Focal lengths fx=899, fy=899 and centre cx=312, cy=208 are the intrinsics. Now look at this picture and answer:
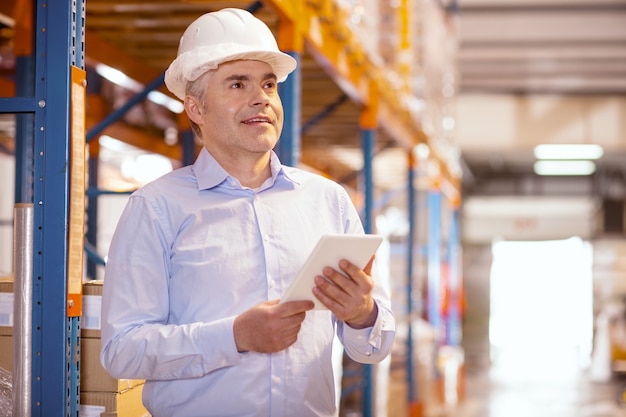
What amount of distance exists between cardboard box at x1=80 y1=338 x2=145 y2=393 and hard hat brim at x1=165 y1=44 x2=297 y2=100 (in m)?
1.07

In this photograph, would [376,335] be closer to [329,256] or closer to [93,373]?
[329,256]

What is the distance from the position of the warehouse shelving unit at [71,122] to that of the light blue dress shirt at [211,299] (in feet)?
1.81

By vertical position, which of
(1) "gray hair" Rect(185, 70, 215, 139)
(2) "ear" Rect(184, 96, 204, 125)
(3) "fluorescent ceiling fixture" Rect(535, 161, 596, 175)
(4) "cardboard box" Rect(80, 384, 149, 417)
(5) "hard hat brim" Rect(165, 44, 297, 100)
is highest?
(3) "fluorescent ceiling fixture" Rect(535, 161, 596, 175)

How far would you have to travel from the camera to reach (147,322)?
2.22m

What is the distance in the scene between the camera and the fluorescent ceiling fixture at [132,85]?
6.26 meters

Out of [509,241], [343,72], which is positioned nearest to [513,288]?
[509,241]

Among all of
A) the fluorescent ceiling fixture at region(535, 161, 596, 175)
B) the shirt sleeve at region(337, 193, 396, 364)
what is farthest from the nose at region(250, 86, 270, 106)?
the fluorescent ceiling fixture at region(535, 161, 596, 175)

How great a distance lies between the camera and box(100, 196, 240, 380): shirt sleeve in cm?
218

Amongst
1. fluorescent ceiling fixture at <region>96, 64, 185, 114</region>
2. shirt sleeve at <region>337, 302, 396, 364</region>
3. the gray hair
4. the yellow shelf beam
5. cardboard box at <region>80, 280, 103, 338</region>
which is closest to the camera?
shirt sleeve at <region>337, 302, 396, 364</region>

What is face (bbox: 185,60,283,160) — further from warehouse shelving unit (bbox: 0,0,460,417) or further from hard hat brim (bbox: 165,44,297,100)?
warehouse shelving unit (bbox: 0,0,460,417)

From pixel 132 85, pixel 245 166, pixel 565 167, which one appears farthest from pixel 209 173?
pixel 565 167

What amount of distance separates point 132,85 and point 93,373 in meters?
4.54

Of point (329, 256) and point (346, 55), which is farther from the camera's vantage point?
point (346, 55)

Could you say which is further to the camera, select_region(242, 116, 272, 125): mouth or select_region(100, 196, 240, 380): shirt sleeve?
select_region(242, 116, 272, 125): mouth
